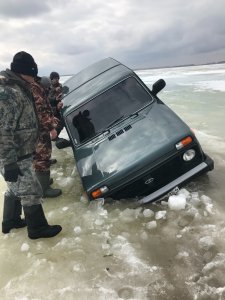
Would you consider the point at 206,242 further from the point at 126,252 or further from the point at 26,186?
the point at 26,186

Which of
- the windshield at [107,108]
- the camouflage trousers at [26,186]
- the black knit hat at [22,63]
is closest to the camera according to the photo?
the black knit hat at [22,63]

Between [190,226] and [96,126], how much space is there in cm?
218

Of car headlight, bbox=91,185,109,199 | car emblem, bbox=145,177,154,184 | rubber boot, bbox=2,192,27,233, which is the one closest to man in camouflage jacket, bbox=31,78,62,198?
rubber boot, bbox=2,192,27,233

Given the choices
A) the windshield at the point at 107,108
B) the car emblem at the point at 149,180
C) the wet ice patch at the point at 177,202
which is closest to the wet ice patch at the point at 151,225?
the wet ice patch at the point at 177,202

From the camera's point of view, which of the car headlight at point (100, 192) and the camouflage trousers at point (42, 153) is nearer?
the car headlight at point (100, 192)

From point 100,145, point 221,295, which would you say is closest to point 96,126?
point 100,145

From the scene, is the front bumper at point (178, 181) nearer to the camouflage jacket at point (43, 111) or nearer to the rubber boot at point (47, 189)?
the rubber boot at point (47, 189)

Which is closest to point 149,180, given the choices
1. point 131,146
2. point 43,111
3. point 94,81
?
point 131,146

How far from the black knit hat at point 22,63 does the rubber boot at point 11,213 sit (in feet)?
5.49

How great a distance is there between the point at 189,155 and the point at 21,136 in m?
2.21

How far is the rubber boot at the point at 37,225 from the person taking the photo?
14.0ft

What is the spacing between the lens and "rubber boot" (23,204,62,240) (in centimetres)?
427

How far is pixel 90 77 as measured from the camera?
22.3 ft

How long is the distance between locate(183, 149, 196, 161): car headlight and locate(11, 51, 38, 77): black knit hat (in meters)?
2.25
